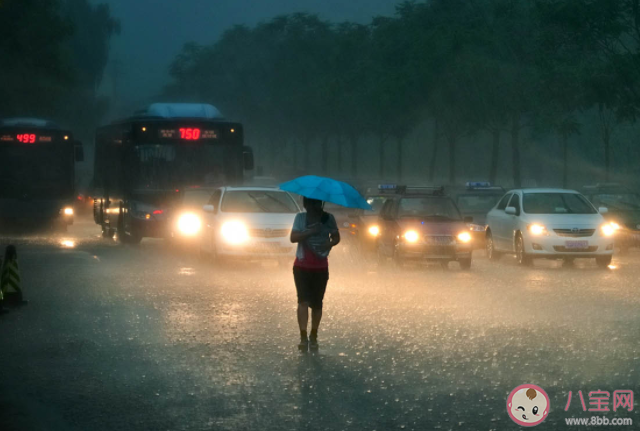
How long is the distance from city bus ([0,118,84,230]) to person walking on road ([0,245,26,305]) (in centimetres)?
2071

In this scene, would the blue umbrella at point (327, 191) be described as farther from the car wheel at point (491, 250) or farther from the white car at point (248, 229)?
the car wheel at point (491, 250)

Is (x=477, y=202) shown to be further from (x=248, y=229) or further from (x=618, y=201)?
(x=248, y=229)

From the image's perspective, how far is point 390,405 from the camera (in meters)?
8.37

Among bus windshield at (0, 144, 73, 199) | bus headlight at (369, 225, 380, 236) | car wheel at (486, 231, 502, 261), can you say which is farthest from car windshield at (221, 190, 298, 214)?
bus windshield at (0, 144, 73, 199)

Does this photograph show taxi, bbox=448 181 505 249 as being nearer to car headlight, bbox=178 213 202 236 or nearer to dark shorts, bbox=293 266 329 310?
car headlight, bbox=178 213 202 236

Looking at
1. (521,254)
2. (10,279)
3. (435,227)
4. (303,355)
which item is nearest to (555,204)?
(521,254)

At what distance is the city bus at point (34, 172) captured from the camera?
3603 cm

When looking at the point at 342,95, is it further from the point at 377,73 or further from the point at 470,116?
the point at 470,116

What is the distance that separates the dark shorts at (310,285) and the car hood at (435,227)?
11298 millimetres

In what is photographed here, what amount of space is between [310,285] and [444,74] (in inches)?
1647

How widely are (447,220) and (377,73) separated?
3918 cm

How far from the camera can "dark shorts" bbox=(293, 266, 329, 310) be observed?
11070mm

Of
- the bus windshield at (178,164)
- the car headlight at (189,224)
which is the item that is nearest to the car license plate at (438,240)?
the car headlight at (189,224)

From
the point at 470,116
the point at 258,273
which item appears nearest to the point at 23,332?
the point at 258,273
